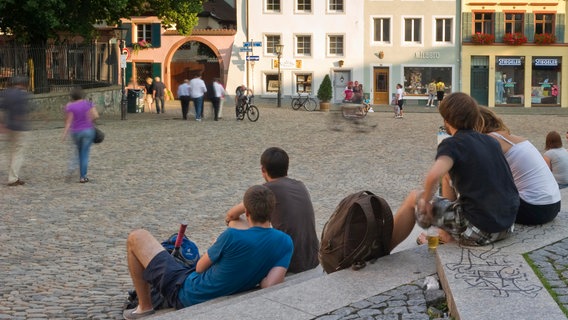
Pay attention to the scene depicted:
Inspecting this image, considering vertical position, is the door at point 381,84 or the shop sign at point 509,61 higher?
the shop sign at point 509,61

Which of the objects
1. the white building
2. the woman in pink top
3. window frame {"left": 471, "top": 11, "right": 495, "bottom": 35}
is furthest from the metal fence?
window frame {"left": 471, "top": 11, "right": 495, "bottom": 35}

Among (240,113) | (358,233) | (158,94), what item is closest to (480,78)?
(158,94)

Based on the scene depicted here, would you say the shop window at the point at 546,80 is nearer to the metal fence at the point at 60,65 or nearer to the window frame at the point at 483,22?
the window frame at the point at 483,22

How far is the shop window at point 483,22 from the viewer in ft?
178

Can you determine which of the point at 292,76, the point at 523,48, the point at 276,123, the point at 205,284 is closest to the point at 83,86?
the point at 276,123

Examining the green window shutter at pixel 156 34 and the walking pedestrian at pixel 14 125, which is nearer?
the walking pedestrian at pixel 14 125

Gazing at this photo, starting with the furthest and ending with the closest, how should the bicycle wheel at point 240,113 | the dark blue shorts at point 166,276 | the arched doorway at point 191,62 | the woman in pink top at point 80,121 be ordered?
1. the arched doorway at point 191,62
2. the bicycle wheel at point 240,113
3. the woman in pink top at point 80,121
4. the dark blue shorts at point 166,276

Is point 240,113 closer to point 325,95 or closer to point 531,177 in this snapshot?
point 325,95

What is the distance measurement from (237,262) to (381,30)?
49.4m

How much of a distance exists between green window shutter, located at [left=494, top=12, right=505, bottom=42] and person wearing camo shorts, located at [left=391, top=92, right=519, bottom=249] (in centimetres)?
4900

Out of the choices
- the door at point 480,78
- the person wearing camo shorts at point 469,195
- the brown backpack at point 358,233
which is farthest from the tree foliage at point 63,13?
the person wearing camo shorts at point 469,195

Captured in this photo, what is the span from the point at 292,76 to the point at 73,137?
38318 mm

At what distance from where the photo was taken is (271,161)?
743 centimetres

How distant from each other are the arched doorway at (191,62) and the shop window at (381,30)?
32.0 ft
